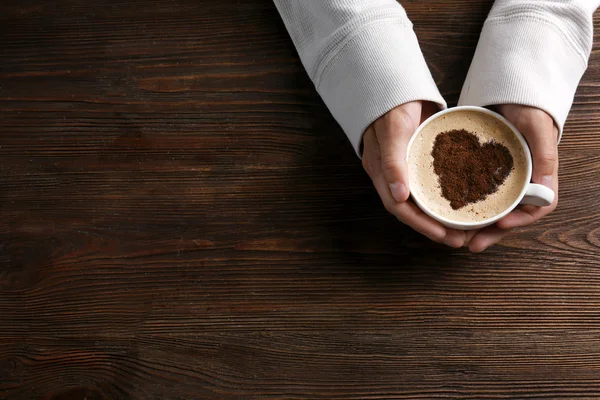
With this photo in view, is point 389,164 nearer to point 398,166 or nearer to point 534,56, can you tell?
point 398,166

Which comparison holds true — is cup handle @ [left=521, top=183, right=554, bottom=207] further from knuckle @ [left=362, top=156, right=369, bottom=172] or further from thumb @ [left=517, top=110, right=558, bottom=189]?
knuckle @ [left=362, top=156, right=369, bottom=172]

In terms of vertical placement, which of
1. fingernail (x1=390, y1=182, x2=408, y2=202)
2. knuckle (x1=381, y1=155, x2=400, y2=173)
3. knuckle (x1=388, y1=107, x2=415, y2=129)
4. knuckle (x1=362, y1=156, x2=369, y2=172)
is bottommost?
knuckle (x1=362, y1=156, x2=369, y2=172)

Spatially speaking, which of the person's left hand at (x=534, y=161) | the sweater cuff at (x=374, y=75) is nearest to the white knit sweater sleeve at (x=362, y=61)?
the sweater cuff at (x=374, y=75)

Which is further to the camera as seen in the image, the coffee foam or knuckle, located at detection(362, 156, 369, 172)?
knuckle, located at detection(362, 156, 369, 172)

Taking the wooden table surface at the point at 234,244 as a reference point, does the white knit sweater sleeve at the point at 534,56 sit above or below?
above

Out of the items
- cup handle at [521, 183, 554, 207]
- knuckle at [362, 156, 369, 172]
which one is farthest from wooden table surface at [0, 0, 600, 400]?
cup handle at [521, 183, 554, 207]

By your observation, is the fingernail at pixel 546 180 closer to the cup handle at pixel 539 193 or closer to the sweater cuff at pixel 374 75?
the cup handle at pixel 539 193

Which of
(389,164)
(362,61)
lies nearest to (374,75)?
(362,61)
